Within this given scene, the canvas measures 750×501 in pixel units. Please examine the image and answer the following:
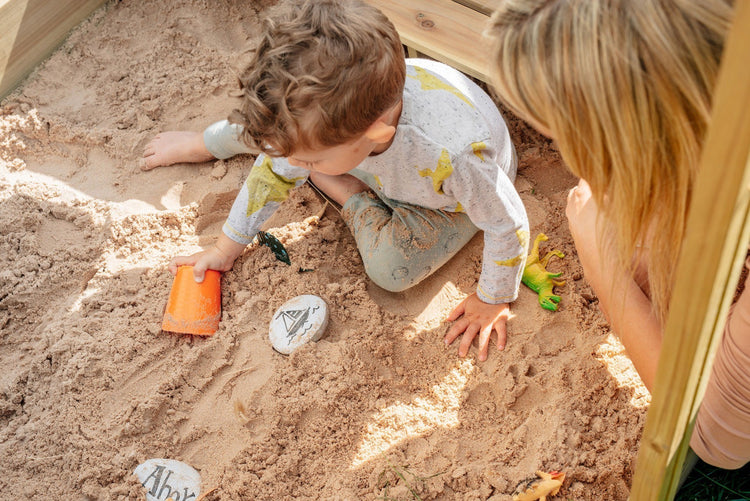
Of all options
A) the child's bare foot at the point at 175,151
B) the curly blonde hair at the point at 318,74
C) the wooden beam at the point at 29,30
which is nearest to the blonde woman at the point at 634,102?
the curly blonde hair at the point at 318,74

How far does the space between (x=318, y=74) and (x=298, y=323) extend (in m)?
0.73

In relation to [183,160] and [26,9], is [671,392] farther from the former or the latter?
[26,9]

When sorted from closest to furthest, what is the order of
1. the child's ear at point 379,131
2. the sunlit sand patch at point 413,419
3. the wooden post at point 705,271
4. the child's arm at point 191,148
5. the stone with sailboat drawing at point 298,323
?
the wooden post at point 705,271 → the child's ear at point 379,131 → the sunlit sand patch at point 413,419 → the stone with sailboat drawing at point 298,323 → the child's arm at point 191,148

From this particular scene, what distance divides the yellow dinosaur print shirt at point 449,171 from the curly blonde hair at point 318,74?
0.22 m

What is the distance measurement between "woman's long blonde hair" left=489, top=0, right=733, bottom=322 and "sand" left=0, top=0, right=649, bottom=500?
694 millimetres

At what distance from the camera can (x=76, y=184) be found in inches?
89.2

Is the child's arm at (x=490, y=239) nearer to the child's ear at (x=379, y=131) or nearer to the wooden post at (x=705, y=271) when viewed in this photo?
the child's ear at (x=379, y=131)

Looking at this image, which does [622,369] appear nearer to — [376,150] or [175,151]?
[376,150]

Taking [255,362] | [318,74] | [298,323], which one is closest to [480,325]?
[298,323]

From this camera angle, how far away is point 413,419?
1.71 metres

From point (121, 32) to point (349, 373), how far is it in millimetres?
1722

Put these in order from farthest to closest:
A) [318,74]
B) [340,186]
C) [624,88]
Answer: [340,186]
[318,74]
[624,88]

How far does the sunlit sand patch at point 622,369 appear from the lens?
1.67 metres

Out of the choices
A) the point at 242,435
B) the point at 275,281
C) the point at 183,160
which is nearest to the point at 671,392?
the point at 242,435
